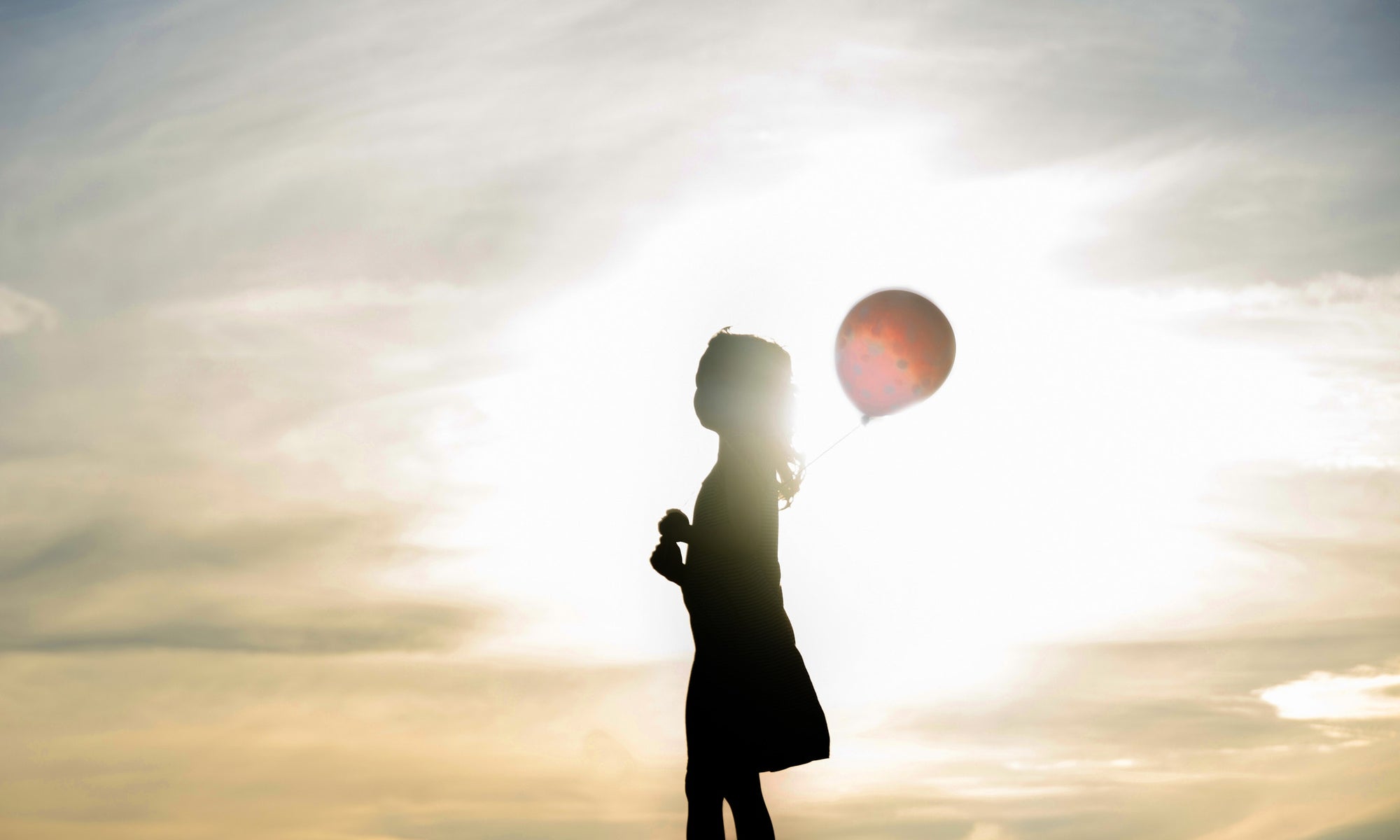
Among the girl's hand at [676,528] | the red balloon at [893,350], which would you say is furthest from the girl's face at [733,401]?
the red balloon at [893,350]

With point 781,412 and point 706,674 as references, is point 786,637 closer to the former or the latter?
point 706,674

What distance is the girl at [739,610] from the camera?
6.22m

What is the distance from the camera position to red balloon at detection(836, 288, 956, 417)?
7.37 meters

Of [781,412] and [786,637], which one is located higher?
[781,412]

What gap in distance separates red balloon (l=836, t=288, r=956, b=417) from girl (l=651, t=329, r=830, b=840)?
45.7 inches

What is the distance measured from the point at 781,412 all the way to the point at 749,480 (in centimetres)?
43

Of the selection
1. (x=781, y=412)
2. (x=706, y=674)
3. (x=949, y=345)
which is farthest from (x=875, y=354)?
(x=706, y=674)

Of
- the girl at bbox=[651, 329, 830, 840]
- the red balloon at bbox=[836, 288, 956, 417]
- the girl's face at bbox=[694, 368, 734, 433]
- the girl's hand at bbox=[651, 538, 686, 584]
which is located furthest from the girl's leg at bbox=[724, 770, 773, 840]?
the red balloon at bbox=[836, 288, 956, 417]

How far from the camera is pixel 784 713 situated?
6.25 m

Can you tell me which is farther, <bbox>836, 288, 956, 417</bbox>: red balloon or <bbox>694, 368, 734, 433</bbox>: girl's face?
<bbox>836, 288, 956, 417</bbox>: red balloon

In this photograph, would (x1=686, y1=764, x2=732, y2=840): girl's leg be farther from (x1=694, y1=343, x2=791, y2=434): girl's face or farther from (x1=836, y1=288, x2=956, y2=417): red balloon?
(x1=836, y1=288, x2=956, y2=417): red balloon

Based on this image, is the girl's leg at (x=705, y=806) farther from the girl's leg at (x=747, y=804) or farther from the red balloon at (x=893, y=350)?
the red balloon at (x=893, y=350)

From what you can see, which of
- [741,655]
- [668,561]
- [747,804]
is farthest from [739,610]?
[747,804]

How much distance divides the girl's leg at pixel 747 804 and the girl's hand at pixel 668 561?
1.06 meters
